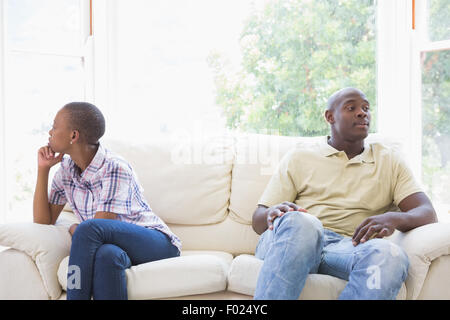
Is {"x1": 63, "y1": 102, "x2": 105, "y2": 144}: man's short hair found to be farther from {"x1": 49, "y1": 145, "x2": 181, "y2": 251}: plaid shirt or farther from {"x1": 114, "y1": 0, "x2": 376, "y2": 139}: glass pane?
{"x1": 114, "y1": 0, "x2": 376, "y2": 139}: glass pane

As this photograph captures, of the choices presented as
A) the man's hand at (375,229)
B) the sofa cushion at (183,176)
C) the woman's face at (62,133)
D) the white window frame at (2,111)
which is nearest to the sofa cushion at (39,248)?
the woman's face at (62,133)

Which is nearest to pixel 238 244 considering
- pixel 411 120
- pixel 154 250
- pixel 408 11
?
pixel 154 250

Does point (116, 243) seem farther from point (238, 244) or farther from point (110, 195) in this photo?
point (238, 244)

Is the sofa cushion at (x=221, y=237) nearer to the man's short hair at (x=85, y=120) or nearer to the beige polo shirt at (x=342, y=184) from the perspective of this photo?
the beige polo shirt at (x=342, y=184)

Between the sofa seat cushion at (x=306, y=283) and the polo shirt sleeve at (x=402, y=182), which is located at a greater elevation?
the polo shirt sleeve at (x=402, y=182)

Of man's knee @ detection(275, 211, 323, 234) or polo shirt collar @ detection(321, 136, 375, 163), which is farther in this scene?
polo shirt collar @ detection(321, 136, 375, 163)

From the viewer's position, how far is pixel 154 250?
5.76 feet

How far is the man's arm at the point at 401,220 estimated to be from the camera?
1574 millimetres

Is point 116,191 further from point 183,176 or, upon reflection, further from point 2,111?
point 2,111

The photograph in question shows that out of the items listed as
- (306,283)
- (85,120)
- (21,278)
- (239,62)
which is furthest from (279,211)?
(239,62)

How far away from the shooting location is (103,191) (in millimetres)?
1747

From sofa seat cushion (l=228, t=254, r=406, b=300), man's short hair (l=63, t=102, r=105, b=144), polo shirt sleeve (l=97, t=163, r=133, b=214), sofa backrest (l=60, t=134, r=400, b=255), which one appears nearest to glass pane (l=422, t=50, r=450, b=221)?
sofa backrest (l=60, t=134, r=400, b=255)

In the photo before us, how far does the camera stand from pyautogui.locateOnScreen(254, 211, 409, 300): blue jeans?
1.38 m

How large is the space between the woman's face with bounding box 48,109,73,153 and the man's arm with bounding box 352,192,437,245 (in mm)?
1159
